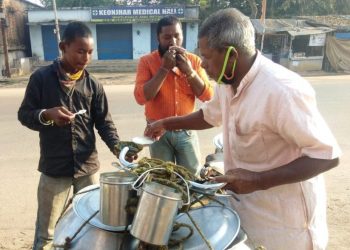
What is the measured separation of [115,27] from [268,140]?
23.3 m

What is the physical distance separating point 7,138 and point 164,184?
18.8ft

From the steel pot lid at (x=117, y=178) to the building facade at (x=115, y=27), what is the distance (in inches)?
857

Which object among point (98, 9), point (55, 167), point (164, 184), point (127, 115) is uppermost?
point (98, 9)

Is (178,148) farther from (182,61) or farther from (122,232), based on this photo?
(122,232)

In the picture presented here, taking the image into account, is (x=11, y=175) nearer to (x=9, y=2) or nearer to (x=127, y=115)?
(x=127, y=115)

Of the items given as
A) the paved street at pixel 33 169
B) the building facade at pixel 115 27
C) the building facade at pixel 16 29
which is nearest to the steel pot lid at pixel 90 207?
the paved street at pixel 33 169

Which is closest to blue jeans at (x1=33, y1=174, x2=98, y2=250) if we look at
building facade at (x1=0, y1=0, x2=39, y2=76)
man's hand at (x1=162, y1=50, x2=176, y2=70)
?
man's hand at (x1=162, y1=50, x2=176, y2=70)

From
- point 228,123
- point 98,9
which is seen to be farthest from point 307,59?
point 228,123

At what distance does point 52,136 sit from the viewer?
2.47m

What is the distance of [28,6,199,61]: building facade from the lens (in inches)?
883

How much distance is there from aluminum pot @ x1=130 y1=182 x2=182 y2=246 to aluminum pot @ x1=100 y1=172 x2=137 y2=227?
0.35 ft

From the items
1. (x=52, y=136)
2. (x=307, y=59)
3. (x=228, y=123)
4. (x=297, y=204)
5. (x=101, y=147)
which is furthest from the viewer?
(x=307, y=59)

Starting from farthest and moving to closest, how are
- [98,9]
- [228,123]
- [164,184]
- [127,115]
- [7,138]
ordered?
[98,9] → [127,115] → [7,138] → [228,123] → [164,184]

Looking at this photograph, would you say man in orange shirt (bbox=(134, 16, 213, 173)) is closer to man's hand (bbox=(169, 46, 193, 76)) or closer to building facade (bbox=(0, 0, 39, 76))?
man's hand (bbox=(169, 46, 193, 76))
